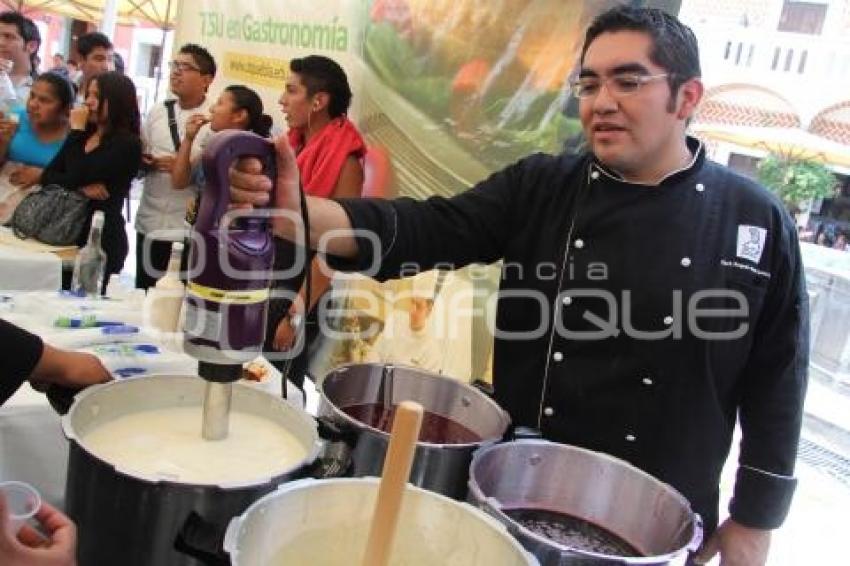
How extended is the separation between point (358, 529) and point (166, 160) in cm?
306

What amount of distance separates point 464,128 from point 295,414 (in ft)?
6.38

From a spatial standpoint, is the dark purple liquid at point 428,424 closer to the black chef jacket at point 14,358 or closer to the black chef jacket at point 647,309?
the black chef jacket at point 647,309

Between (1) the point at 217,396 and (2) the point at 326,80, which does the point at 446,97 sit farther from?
(1) the point at 217,396

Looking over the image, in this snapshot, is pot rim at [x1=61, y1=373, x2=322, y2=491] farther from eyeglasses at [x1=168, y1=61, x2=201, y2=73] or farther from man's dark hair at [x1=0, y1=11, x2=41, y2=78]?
man's dark hair at [x1=0, y1=11, x2=41, y2=78]

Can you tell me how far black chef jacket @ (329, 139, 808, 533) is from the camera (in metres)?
1.22

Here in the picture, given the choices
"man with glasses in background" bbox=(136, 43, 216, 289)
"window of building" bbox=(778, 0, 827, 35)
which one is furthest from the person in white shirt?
"window of building" bbox=(778, 0, 827, 35)

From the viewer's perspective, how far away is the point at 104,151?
310cm

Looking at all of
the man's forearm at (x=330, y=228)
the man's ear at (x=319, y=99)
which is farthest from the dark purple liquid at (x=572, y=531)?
the man's ear at (x=319, y=99)

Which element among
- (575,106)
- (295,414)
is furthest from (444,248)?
(575,106)

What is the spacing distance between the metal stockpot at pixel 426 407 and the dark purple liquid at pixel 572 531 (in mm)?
91

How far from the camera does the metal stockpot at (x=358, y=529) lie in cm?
70

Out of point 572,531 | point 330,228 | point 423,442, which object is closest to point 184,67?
point 330,228

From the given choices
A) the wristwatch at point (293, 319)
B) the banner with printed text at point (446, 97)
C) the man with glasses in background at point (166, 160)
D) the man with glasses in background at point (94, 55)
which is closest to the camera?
the wristwatch at point (293, 319)

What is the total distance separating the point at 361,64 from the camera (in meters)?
3.26
